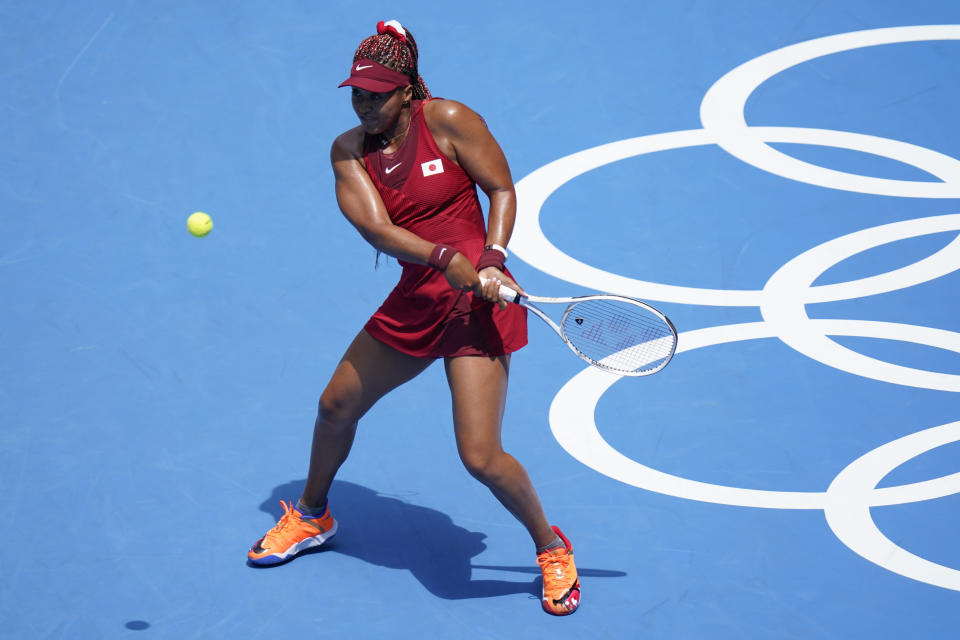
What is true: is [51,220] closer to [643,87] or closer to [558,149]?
[558,149]

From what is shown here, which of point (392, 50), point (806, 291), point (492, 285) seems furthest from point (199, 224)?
point (806, 291)

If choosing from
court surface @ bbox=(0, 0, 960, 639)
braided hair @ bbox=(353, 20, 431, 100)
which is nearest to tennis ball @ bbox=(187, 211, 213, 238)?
court surface @ bbox=(0, 0, 960, 639)

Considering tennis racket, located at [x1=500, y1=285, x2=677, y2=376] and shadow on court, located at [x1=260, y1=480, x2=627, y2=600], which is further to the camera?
shadow on court, located at [x1=260, y1=480, x2=627, y2=600]

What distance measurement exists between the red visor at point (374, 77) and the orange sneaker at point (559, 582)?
194 cm

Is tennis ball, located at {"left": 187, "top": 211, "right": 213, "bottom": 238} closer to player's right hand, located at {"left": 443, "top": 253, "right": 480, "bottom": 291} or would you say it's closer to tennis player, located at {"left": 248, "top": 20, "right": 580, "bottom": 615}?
tennis player, located at {"left": 248, "top": 20, "right": 580, "bottom": 615}

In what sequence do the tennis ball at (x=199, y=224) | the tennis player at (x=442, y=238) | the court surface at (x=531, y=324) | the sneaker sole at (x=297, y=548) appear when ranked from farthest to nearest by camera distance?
the tennis ball at (x=199, y=224) → the sneaker sole at (x=297, y=548) → the court surface at (x=531, y=324) → the tennis player at (x=442, y=238)

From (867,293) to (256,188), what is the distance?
3.94 meters

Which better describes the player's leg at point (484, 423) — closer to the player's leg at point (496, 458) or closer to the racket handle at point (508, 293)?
the player's leg at point (496, 458)

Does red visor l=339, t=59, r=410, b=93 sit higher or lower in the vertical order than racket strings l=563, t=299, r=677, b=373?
higher

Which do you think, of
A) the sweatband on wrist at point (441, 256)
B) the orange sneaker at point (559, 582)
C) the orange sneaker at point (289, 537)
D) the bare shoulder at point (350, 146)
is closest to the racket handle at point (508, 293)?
the sweatband on wrist at point (441, 256)

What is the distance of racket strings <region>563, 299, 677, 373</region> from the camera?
4340mm

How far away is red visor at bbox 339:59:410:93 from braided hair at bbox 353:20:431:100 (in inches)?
1.0

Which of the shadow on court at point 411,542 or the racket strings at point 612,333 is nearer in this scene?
the racket strings at point 612,333

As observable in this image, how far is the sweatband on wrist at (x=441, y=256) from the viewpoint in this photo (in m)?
3.95
